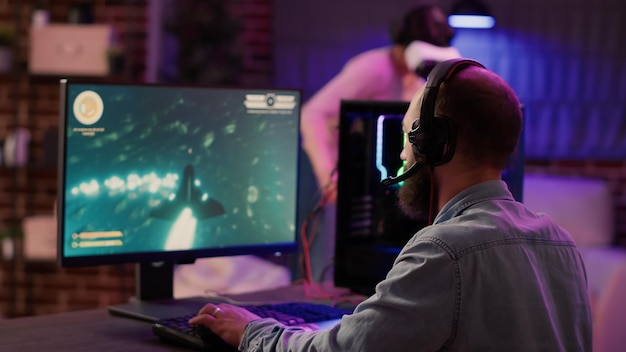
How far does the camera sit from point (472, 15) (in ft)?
14.7

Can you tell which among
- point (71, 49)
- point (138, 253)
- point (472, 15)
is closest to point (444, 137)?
point (138, 253)

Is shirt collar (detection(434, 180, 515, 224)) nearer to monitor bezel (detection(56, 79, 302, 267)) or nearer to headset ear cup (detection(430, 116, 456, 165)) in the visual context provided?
headset ear cup (detection(430, 116, 456, 165))

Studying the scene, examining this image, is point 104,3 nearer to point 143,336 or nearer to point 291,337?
point 143,336

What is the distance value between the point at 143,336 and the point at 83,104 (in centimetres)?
49

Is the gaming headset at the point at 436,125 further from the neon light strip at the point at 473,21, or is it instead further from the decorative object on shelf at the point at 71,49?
the decorative object on shelf at the point at 71,49

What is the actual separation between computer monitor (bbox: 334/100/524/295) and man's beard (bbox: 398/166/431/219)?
0.67 meters

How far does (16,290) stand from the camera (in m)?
4.94

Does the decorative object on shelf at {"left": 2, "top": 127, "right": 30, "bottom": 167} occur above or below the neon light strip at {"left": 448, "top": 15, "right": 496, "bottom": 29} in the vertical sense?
below

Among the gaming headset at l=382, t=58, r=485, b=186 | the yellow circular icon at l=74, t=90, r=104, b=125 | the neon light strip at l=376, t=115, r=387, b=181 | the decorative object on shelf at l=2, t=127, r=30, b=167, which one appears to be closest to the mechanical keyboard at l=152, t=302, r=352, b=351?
the neon light strip at l=376, t=115, r=387, b=181

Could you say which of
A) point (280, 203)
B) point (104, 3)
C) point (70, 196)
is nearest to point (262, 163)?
point (280, 203)

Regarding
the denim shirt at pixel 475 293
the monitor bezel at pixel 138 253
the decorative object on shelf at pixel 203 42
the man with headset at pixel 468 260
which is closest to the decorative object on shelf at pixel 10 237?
the decorative object on shelf at pixel 203 42

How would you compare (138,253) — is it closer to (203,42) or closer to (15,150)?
(15,150)

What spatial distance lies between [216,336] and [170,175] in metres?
0.44

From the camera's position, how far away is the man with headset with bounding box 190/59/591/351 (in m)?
1.21
